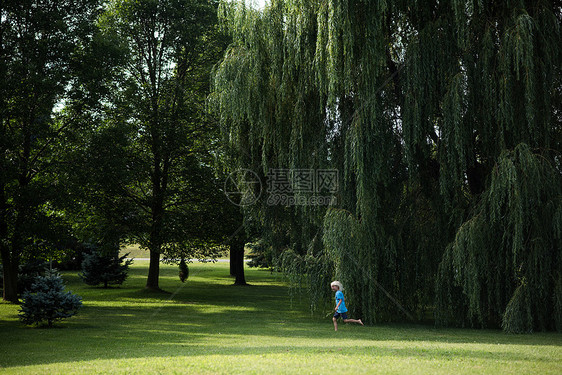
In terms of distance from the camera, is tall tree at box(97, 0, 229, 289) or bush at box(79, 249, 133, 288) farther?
bush at box(79, 249, 133, 288)

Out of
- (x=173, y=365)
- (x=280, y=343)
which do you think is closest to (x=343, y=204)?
(x=280, y=343)

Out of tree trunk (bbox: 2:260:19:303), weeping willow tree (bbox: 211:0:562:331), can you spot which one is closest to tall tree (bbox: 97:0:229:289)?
tree trunk (bbox: 2:260:19:303)

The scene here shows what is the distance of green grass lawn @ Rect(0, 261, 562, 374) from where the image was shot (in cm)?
709

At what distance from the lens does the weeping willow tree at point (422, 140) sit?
11.4 meters

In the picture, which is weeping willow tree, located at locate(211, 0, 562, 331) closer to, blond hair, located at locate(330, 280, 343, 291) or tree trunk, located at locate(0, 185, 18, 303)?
blond hair, located at locate(330, 280, 343, 291)

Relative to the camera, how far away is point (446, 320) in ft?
41.1

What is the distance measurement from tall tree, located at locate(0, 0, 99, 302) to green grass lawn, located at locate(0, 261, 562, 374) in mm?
2875

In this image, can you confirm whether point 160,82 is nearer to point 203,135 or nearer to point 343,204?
point 203,135

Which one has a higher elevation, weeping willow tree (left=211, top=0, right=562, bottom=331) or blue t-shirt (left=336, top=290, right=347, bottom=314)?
weeping willow tree (left=211, top=0, right=562, bottom=331)

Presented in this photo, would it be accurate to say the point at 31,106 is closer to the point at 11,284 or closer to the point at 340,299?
the point at 11,284

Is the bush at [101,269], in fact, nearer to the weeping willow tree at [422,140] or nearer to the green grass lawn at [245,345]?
the green grass lawn at [245,345]

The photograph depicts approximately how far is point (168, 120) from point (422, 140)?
13.2 m

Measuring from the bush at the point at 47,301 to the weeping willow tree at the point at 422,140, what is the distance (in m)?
6.37

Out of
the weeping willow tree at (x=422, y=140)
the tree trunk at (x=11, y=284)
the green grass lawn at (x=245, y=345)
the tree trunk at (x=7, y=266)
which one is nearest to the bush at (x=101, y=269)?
the tree trunk at (x=7, y=266)
